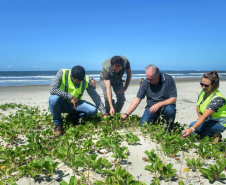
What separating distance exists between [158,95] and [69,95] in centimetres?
196

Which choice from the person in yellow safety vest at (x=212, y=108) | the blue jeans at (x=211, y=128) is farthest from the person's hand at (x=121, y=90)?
the blue jeans at (x=211, y=128)

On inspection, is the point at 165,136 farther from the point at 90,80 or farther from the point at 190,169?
the point at 90,80

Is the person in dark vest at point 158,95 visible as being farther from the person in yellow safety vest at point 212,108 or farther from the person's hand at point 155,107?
the person in yellow safety vest at point 212,108

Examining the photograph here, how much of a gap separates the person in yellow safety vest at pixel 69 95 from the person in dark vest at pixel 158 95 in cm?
103

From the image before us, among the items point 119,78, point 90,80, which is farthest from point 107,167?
point 119,78

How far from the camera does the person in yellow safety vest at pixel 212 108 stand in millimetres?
3914

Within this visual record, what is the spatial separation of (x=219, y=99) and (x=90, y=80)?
9.31 ft

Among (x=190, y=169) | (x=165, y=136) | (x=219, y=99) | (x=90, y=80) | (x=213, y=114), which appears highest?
(x=90, y=80)

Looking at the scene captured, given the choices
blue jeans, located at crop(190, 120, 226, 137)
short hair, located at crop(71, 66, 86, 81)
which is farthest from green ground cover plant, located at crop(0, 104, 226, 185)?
short hair, located at crop(71, 66, 86, 81)

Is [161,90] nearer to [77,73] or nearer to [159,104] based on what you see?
[159,104]

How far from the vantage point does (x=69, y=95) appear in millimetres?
4625

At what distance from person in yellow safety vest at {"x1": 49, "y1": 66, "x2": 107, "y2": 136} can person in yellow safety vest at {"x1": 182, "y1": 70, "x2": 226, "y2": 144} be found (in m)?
2.12

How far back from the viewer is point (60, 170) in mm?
2955

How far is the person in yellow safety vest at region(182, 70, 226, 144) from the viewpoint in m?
3.91
